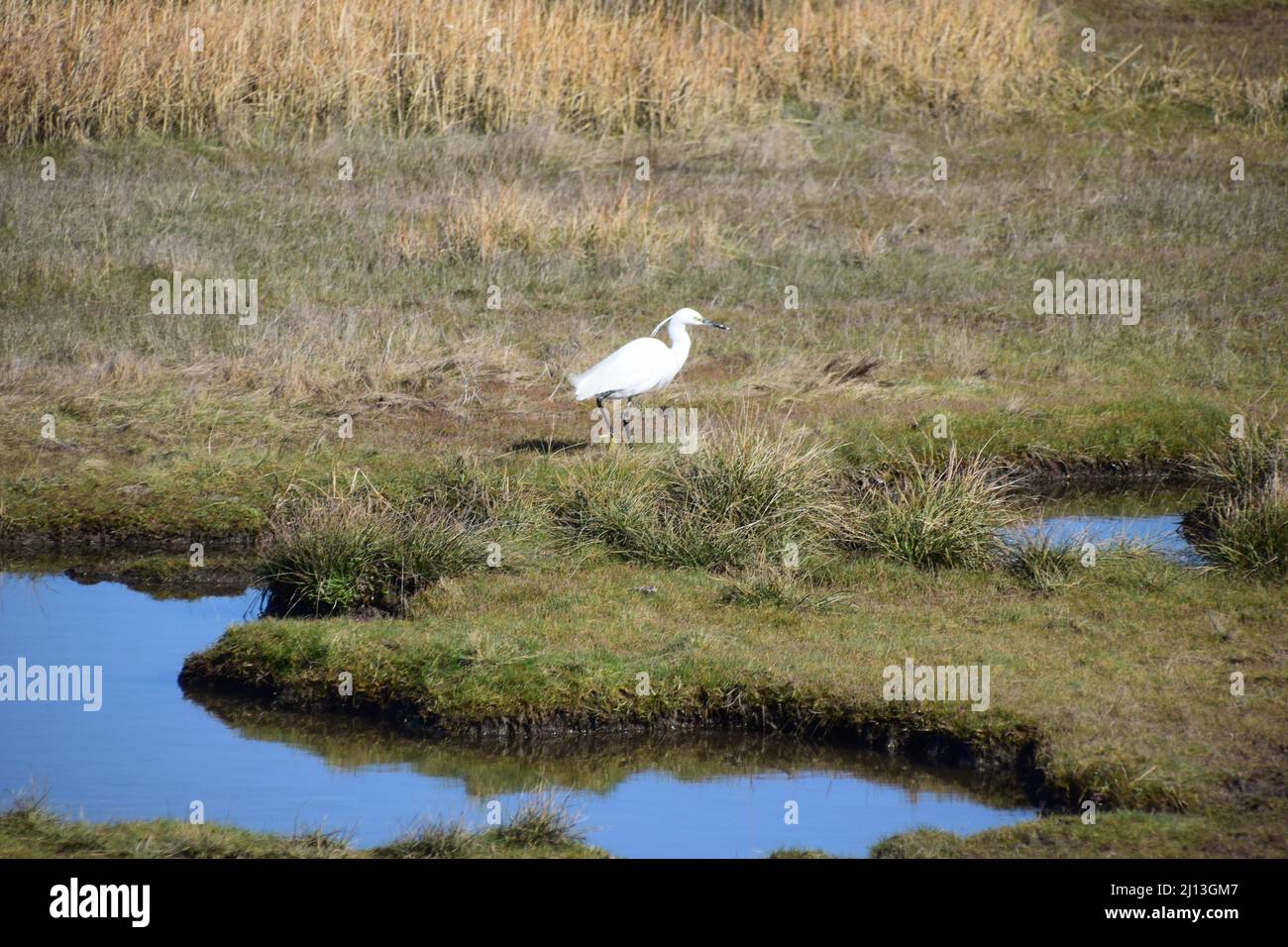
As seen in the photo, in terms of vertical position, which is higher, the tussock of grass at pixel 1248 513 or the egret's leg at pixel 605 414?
the egret's leg at pixel 605 414

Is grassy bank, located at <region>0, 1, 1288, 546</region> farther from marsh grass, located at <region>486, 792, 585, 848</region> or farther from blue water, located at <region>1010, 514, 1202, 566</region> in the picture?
marsh grass, located at <region>486, 792, 585, 848</region>

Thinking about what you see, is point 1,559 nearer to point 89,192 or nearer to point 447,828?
point 447,828

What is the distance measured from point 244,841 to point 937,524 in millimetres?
5799

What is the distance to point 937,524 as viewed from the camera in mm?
11273

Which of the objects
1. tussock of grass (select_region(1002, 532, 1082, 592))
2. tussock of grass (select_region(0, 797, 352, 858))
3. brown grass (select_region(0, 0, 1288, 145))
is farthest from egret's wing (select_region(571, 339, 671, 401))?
brown grass (select_region(0, 0, 1288, 145))

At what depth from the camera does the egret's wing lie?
1305 cm

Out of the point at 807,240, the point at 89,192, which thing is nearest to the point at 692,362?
the point at 807,240

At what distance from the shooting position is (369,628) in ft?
32.4
